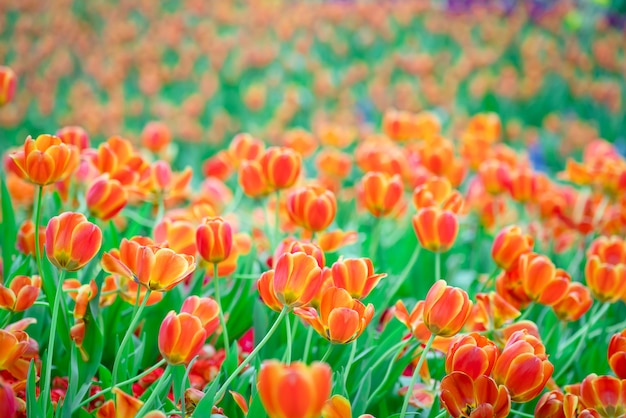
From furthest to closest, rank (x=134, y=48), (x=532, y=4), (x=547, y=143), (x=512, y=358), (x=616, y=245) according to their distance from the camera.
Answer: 1. (x=532, y=4)
2. (x=134, y=48)
3. (x=547, y=143)
4. (x=616, y=245)
5. (x=512, y=358)

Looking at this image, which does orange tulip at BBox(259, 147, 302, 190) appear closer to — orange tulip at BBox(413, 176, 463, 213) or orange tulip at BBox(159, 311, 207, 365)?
orange tulip at BBox(413, 176, 463, 213)

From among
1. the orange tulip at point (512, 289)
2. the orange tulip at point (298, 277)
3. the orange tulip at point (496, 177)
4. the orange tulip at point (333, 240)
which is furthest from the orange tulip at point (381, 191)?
the orange tulip at point (298, 277)

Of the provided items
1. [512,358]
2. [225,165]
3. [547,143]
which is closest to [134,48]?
[547,143]

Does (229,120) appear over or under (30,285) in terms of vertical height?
under

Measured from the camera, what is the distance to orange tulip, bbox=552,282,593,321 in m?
1.06

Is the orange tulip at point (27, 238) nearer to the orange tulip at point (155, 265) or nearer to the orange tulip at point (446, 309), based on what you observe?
the orange tulip at point (155, 265)

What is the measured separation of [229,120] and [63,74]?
40.5 inches

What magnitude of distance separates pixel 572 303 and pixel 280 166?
21.5 inches

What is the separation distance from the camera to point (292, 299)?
0.79 metres

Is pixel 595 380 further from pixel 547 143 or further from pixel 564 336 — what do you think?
pixel 547 143

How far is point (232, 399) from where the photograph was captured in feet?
2.93

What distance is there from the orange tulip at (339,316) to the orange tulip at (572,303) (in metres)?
0.41

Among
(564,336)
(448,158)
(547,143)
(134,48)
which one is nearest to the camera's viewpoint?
(564,336)

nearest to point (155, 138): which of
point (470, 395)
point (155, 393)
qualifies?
point (155, 393)
